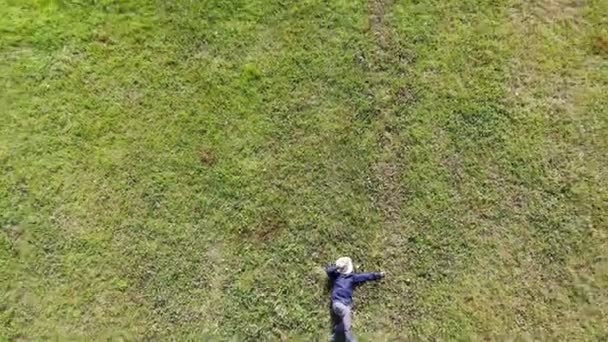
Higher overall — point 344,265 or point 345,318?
point 344,265

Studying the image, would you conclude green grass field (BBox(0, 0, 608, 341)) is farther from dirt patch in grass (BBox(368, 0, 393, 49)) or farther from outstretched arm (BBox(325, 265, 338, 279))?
outstretched arm (BBox(325, 265, 338, 279))

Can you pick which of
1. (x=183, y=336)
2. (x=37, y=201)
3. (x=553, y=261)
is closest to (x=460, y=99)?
(x=553, y=261)

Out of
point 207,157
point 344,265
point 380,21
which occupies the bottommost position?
point 344,265

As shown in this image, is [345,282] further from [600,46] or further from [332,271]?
[600,46]

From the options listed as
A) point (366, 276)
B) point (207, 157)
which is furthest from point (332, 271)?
point (207, 157)

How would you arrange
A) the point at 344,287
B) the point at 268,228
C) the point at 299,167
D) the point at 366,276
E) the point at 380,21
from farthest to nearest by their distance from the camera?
the point at 380,21 < the point at 299,167 < the point at 268,228 < the point at 366,276 < the point at 344,287

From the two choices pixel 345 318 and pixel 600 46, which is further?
pixel 600 46

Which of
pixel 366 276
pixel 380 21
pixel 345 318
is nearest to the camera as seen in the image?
pixel 345 318

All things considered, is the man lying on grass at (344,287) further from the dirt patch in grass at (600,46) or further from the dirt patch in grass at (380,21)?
the dirt patch in grass at (600,46)
